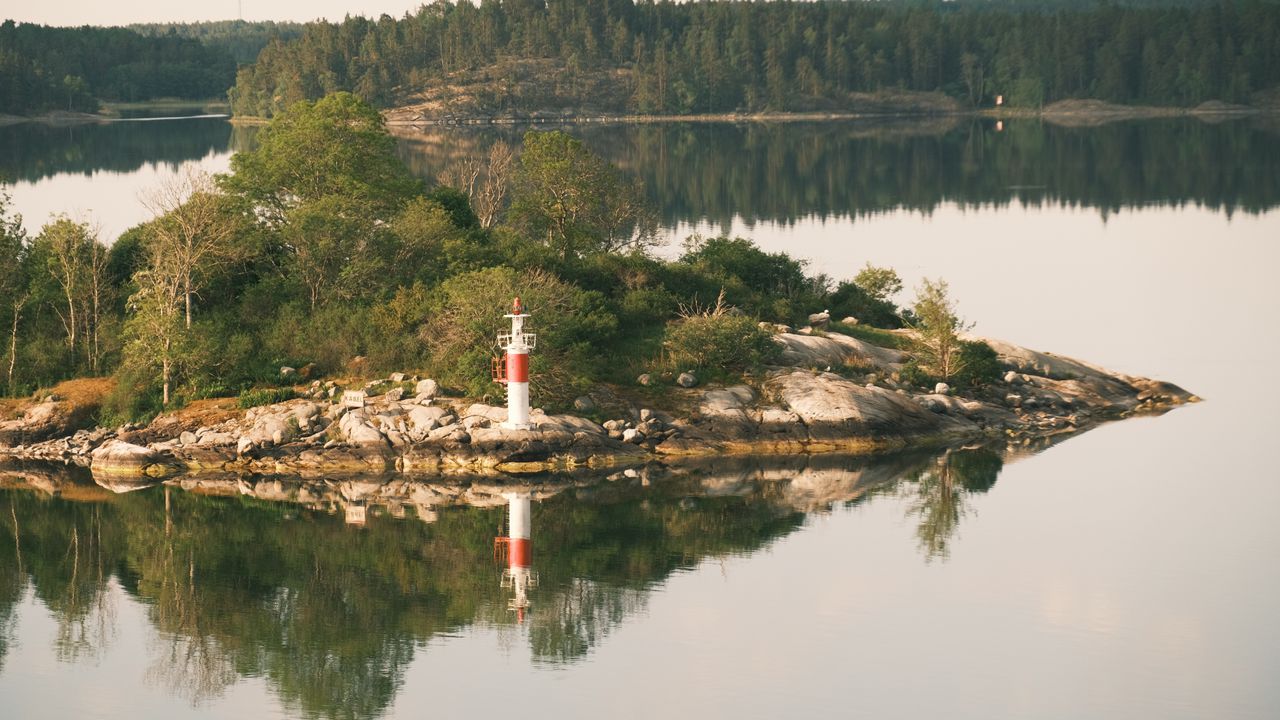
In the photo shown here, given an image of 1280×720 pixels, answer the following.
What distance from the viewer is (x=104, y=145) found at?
156000mm

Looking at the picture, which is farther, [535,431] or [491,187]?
[491,187]

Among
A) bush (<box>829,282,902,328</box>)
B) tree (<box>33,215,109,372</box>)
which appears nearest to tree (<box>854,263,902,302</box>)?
bush (<box>829,282,902,328</box>)

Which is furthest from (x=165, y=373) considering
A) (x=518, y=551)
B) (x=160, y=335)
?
(x=518, y=551)

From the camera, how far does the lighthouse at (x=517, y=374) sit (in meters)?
39.4

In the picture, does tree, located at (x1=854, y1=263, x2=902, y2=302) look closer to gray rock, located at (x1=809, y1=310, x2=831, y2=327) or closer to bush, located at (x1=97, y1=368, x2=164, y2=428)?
gray rock, located at (x1=809, y1=310, x2=831, y2=327)

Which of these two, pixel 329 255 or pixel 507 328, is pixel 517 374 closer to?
pixel 507 328

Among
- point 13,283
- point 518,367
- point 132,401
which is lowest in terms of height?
point 132,401

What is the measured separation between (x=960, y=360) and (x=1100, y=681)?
65.1 ft

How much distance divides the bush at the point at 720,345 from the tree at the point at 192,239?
13.0 metres

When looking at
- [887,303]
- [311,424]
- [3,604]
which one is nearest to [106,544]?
[3,604]

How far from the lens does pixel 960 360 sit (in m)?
45.6

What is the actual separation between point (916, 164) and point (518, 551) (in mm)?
105801

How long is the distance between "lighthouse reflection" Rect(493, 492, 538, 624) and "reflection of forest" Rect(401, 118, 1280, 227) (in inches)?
2293

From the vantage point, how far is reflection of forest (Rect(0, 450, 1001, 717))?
28.8 metres
